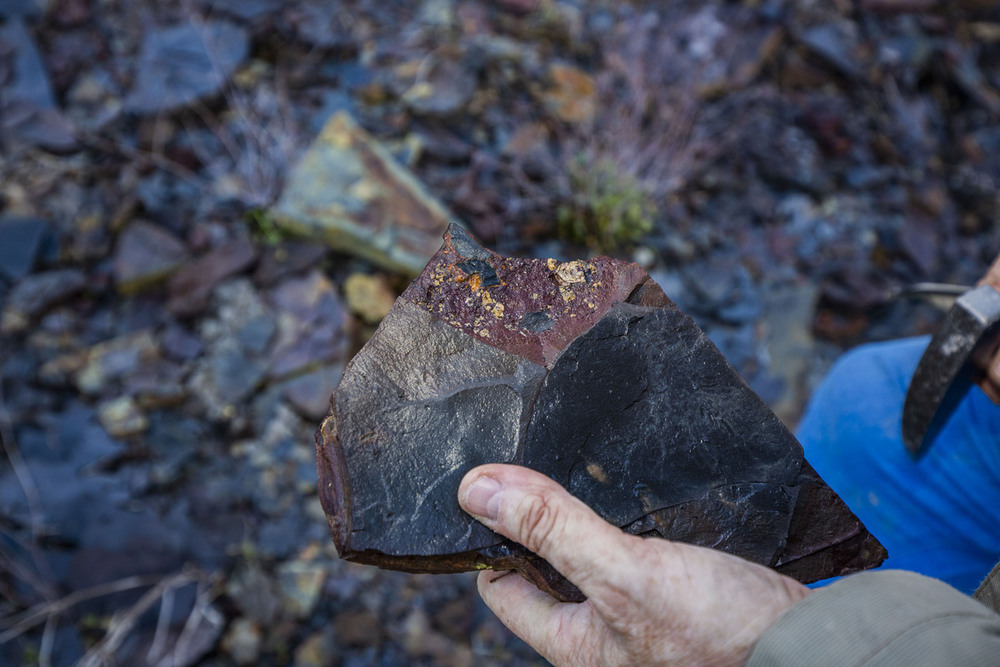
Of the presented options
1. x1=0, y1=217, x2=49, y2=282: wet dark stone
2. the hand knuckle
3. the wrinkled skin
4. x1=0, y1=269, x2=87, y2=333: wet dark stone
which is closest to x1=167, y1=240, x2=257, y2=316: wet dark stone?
x1=0, y1=269, x2=87, y2=333: wet dark stone

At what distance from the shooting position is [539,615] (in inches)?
56.4

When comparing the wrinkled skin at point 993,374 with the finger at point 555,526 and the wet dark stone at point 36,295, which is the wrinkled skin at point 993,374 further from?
the wet dark stone at point 36,295

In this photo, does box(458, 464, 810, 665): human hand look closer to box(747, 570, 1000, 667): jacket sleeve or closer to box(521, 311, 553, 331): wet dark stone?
box(747, 570, 1000, 667): jacket sleeve

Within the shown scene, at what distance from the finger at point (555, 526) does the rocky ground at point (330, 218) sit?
1502mm

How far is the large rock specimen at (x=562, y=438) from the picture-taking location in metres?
1.31

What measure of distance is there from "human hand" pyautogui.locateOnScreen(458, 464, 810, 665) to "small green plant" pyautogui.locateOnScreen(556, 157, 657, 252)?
204 cm

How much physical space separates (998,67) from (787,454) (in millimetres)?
3856

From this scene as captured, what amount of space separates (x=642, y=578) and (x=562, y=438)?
31 cm

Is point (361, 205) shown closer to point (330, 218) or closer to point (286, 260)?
point (330, 218)

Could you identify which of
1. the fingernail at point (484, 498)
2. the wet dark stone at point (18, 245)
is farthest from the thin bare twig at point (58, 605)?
the fingernail at point (484, 498)

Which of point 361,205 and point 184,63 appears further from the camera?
point 184,63

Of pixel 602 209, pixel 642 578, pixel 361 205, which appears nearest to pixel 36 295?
pixel 361 205

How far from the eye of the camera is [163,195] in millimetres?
3104

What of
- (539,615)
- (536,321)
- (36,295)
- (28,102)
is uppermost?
(536,321)
